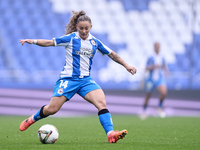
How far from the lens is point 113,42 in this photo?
59.6 ft

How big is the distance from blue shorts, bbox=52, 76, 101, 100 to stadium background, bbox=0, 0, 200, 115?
8229 millimetres

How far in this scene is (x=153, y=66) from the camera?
1235 cm

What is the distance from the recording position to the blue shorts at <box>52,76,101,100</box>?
5.76 meters

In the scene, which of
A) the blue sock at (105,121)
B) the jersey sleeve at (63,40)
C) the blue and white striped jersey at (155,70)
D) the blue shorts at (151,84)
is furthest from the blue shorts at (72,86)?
the blue and white striped jersey at (155,70)

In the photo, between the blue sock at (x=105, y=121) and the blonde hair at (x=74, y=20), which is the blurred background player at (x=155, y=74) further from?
the blue sock at (x=105, y=121)

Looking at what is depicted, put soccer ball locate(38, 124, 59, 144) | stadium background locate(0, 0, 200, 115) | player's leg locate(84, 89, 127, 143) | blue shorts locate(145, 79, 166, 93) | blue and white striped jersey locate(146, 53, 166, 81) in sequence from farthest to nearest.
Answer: stadium background locate(0, 0, 200, 115), blue and white striped jersey locate(146, 53, 166, 81), blue shorts locate(145, 79, 166, 93), soccer ball locate(38, 124, 59, 144), player's leg locate(84, 89, 127, 143)

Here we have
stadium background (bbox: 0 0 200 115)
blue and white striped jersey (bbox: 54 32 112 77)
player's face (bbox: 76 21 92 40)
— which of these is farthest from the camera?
stadium background (bbox: 0 0 200 115)

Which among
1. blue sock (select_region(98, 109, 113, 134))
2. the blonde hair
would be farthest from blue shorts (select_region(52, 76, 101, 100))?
the blonde hair

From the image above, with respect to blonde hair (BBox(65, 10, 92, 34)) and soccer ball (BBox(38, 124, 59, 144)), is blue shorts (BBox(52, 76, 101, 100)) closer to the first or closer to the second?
soccer ball (BBox(38, 124, 59, 144))

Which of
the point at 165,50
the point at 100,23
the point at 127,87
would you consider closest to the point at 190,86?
the point at 127,87

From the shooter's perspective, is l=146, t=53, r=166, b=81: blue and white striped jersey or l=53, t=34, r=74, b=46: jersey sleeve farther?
l=146, t=53, r=166, b=81: blue and white striped jersey

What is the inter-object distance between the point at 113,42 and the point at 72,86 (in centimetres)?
1251

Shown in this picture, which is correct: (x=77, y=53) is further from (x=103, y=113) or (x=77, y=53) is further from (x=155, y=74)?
(x=155, y=74)

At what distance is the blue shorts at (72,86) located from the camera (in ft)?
18.9
